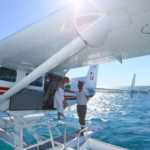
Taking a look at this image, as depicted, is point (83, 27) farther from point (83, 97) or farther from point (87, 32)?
point (83, 97)

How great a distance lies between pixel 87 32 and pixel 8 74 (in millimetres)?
3003

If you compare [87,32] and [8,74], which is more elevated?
[87,32]

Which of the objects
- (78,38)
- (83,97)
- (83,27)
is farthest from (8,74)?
(83,27)

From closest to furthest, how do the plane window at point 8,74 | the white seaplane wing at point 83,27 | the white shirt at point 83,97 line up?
1. the white seaplane wing at point 83,27
2. the plane window at point 8,74
3. the white shirt at point 83,97

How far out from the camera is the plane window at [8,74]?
3.67 meters

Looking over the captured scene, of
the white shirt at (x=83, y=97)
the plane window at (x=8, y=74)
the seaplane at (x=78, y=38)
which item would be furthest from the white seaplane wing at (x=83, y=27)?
the white shirt at (x=83, y=97)

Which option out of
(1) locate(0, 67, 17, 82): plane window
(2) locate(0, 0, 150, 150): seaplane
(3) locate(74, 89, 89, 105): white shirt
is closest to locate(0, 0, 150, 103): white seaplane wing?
(2) locate(0, 0, 150, 150): seaplane

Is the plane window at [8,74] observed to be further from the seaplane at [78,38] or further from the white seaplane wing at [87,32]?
the white seaplane wing at [87,32]

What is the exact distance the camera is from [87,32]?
179 cm

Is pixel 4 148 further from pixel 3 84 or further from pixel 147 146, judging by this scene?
pixel 147 146

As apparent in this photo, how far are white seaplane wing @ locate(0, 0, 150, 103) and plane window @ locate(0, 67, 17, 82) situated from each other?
1.01m

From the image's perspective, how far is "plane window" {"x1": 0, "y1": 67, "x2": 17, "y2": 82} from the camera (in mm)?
3668

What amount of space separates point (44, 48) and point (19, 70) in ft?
6.05

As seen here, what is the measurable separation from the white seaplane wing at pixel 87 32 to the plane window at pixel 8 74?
3.30 ft
